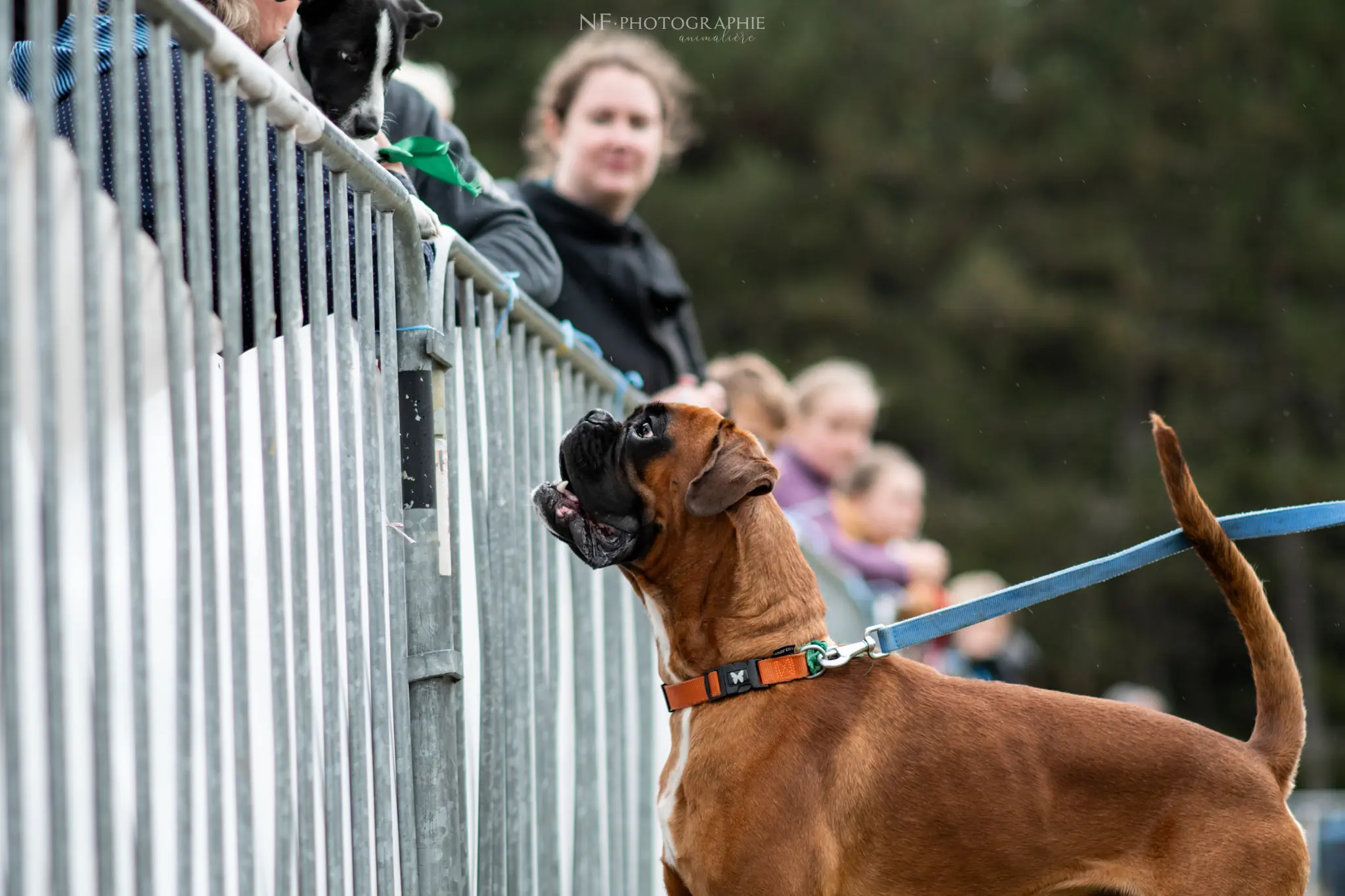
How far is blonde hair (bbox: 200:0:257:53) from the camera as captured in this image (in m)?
3.91

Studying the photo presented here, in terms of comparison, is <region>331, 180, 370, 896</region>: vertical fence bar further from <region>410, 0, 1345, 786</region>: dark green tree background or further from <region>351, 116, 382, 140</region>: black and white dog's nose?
<region>410, 0, 1345, 786</region>: dark green tree background

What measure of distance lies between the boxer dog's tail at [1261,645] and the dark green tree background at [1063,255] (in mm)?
25079

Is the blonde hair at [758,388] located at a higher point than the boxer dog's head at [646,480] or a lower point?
higher

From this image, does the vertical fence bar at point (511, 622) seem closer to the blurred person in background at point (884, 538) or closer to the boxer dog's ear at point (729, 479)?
the boxer dog's ear at point (729, 479)

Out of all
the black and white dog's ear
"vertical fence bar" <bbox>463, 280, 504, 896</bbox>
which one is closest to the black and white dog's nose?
the black and white dog's ear

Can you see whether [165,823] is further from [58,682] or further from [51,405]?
[51,405]

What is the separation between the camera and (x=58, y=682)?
6.52 ft

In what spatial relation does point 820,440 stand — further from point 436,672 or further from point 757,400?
point 436,672

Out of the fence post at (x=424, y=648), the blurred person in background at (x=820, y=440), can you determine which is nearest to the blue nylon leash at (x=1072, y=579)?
the fence post at (x=424, y=648)

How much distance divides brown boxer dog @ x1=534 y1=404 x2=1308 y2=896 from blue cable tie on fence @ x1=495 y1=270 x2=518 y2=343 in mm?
365

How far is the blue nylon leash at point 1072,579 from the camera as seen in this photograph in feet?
13.0

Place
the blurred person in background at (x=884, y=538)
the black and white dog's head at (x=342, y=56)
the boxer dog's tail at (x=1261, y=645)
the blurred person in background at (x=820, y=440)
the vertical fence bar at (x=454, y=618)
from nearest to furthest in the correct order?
the vertical fence bar at (x=454, y=618) < the boxer dog's tail at (x=1261, y=645) < the black and white dog's head at (x=342, y=56) < the blurred person in background at (x=820, y=440) < the blurred person in background at (x=884, y=538)

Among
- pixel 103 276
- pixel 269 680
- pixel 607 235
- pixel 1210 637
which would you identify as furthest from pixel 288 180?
pixel 1210 637

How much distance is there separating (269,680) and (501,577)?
4.21ft
